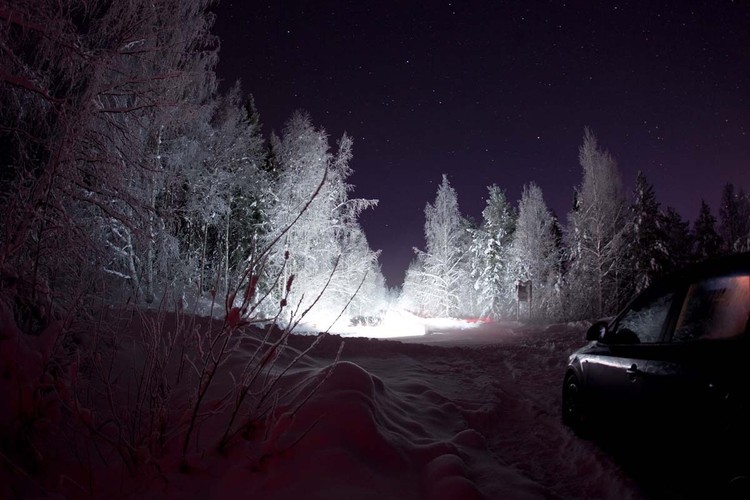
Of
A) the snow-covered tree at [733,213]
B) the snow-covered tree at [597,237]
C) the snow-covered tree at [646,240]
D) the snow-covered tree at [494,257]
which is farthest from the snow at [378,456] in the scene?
the snow-covered tree at [733,213]

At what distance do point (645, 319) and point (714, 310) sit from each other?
80cm

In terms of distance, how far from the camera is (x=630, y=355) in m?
3.02

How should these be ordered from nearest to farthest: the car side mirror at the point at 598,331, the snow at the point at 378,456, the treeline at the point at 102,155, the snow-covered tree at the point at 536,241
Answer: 1. the snow at the point at 378,456
2. the treeline at the point at 102,155
3. the car side mirror at the point at 598,331
4. the snow-covered tree at the point at 536,241

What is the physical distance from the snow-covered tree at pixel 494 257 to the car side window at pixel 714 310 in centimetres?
3085

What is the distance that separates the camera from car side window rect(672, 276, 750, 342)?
255 centimetres

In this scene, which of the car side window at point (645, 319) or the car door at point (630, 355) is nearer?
the car door at point (630, 355)

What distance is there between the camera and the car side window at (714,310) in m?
2.55

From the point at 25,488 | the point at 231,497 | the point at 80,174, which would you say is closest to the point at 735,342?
the point at 231,497

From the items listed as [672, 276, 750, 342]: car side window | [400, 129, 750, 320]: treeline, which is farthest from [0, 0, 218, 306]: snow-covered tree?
[400, 129, 750, 320]: treeline

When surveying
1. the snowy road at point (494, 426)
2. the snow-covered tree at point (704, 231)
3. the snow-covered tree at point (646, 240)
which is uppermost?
the snow-covered tree at point (704, 231)

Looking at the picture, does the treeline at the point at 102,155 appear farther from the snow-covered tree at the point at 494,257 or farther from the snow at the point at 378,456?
the snow-covered tree at the point at 494,257

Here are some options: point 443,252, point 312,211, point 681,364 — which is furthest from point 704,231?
point 681,364

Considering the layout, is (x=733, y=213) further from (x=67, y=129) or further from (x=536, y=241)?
(x=67, y=129)

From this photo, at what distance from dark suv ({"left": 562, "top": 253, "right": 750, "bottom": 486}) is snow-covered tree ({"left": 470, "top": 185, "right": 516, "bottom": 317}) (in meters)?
30.2
